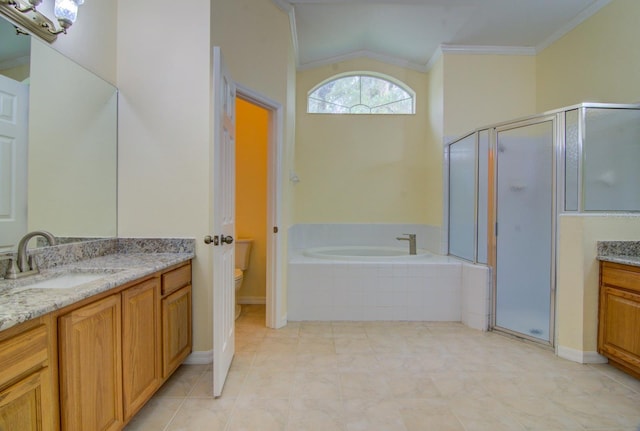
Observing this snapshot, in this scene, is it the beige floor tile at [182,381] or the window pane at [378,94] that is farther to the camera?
the window pane at [378,94]

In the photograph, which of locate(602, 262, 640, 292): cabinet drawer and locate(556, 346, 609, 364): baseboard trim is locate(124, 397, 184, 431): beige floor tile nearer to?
locate(556, 346, 609, 364): baseboard trim

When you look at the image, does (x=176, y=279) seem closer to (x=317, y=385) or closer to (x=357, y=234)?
(x=317, y=385)

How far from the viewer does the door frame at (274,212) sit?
2.95m

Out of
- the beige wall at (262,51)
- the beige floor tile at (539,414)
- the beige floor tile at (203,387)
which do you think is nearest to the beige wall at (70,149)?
the beige wall at (262,51)

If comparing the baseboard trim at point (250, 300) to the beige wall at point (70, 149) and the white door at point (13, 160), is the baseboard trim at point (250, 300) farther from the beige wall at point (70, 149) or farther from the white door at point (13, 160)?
the white door at point (13, 160)

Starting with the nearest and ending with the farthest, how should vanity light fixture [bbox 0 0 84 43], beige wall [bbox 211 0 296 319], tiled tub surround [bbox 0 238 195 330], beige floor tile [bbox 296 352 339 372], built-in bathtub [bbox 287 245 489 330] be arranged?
tiled tub surround [bbox 0 238 195 330], vanity light fixture [bbox 0 0 84 43], beige floor tile [bbox 296 352 339 372], beige wall [bbox 211 0 296 319], built-in bathtub [bbox 287 245 489 330]

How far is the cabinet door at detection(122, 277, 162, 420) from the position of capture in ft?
5.02

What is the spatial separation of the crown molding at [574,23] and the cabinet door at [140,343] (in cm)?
403

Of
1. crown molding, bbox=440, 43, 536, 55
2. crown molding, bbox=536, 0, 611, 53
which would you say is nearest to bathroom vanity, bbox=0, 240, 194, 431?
crown molding, bbox=440, 43, 536, 55

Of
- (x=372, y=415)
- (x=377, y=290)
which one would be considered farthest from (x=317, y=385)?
(x=377, y=290)

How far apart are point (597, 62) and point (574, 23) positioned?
0.51 m

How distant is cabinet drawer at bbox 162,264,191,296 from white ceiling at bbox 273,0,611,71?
7.82ft

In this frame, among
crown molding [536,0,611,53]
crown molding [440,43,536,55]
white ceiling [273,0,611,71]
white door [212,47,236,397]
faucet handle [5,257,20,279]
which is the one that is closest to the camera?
faucet handle [5,257,20,279]

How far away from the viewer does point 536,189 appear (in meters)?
2.78
